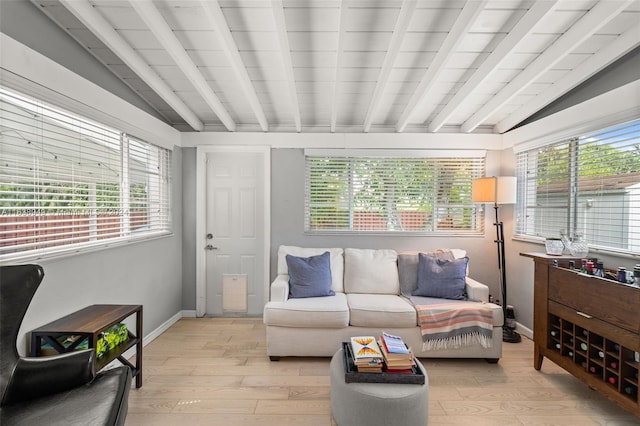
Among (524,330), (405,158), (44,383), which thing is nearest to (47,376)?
(44,383)

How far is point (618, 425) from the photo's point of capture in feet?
6.16

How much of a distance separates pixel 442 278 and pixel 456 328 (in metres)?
0.52

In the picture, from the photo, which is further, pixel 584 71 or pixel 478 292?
pixel 478 292

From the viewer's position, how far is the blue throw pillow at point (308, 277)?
2979 millimetres

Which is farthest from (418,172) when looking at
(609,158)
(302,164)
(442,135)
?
(609,158)

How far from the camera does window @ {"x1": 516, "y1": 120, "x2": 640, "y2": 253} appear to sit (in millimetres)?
2227

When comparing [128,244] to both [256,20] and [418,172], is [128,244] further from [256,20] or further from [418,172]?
[418,172]

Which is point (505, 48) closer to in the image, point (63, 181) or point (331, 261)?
point (331, 261)

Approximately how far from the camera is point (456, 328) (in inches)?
103

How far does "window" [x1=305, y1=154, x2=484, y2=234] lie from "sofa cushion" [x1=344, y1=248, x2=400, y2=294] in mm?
489

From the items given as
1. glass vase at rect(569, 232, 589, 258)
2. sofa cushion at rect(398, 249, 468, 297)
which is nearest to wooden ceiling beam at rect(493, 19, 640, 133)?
glass vase at rect(569, 232, 589, 258)

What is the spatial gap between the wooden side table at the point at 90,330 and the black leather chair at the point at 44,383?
0.37 m

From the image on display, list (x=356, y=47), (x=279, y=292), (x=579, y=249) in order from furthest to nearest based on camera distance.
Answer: (x=279, y=292) → (x=579, y=249) → (x=356, y=47)

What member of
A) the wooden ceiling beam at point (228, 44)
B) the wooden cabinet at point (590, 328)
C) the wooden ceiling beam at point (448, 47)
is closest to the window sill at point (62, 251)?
the wooden ceiling beam at point (228, 44)
